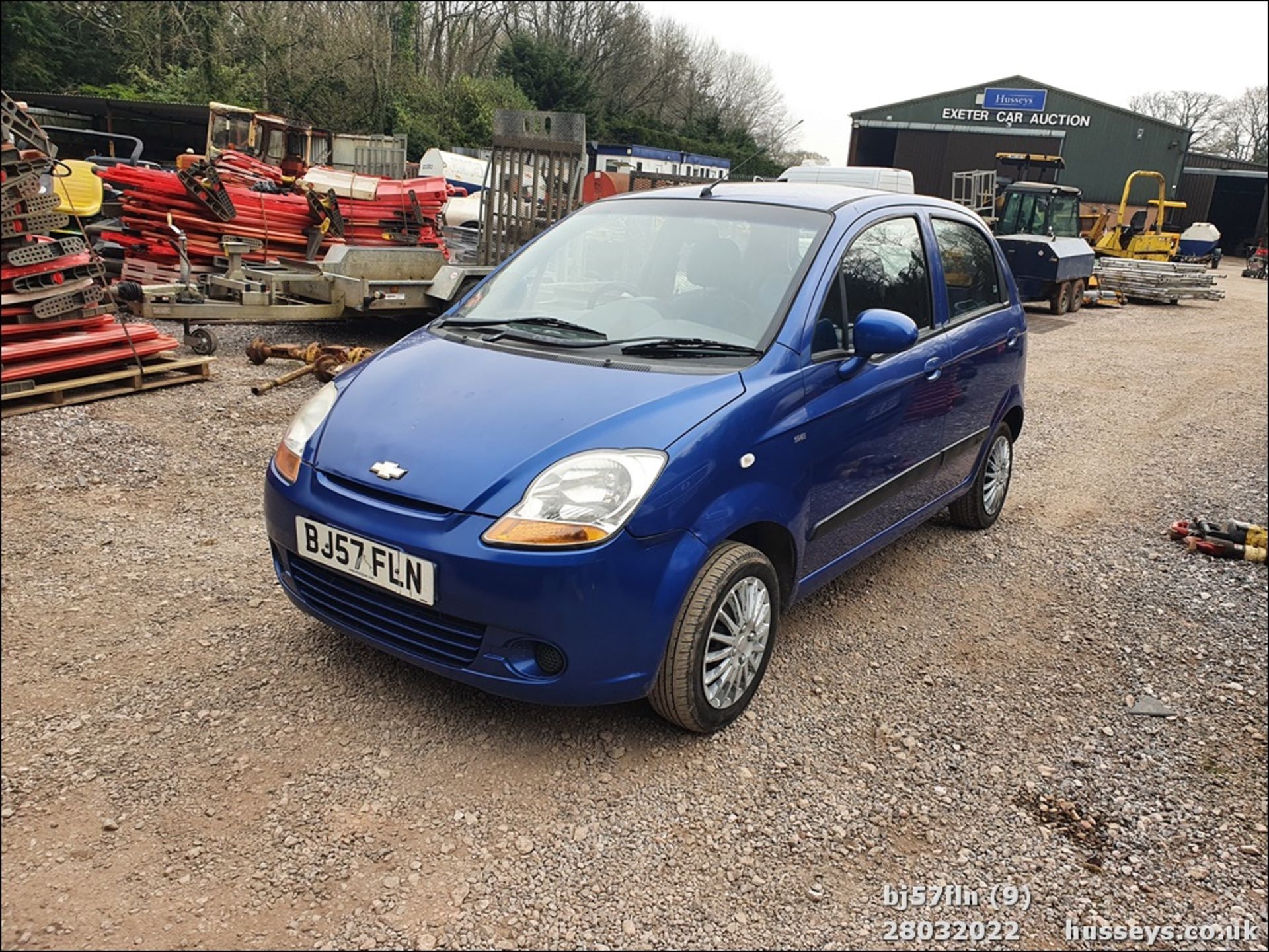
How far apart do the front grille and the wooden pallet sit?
92 cm

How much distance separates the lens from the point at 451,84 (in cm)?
2575

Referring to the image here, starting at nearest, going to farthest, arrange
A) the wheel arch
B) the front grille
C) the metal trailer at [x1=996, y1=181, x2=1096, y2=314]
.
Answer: the front grille < the wheel arch < the metal trailer at [x1=996, y1=181, x2=1096, y2=314]

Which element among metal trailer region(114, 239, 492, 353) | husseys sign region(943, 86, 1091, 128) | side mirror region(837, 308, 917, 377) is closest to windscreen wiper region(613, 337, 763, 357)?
side mirror region(837, 308, 917, 377)

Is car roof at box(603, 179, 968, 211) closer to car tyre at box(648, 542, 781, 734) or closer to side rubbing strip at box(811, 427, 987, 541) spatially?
side rubbing strip at box(811, 427, 987, 541)

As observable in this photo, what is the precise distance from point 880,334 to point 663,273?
869mm

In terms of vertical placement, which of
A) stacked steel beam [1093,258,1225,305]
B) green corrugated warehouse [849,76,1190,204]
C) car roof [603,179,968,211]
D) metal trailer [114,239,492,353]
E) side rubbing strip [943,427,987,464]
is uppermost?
green corrugated warehouse [849,76,1190,204]

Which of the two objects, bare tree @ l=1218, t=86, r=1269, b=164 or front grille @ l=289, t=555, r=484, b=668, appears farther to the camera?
bare tree @ l=1218, t=86, r=1269, b=164

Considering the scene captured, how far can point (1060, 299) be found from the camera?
16906 mm

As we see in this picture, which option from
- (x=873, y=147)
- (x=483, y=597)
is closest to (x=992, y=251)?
(x=483, y=597)

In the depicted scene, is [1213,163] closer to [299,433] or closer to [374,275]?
[374,275]

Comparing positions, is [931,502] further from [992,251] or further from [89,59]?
[89,59]

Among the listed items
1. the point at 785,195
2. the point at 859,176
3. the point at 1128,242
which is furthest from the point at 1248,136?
the point at 785,195

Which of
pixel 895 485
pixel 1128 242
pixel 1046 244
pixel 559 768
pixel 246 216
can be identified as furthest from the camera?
pixel 1128 242

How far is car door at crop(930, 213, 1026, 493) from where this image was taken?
4.14 meters
